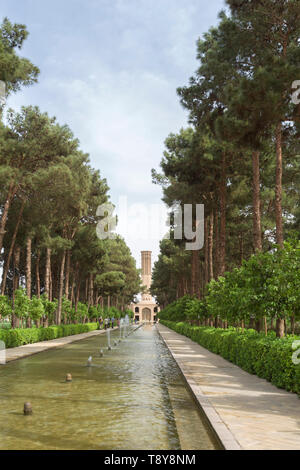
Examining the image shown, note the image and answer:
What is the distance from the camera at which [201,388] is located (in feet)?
33.6

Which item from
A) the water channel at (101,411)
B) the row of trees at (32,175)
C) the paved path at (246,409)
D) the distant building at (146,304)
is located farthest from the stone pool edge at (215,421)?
the distant building at (146,304)

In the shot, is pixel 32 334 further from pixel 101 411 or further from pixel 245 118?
pixel 101 411

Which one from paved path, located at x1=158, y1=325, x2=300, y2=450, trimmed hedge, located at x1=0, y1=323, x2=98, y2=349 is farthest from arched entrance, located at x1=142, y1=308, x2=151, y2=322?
paved path, located at x1=158, y1=325, x2=300, y2=450

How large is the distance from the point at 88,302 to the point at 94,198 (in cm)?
1511

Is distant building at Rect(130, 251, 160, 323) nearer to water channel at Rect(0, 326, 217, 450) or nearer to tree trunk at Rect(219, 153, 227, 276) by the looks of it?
tree trunk at Rect(219, 153, 227, 276)

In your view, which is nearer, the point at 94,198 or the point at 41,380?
the point at 41,380

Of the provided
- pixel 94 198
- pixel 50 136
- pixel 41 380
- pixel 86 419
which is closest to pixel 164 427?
pixel 86 419

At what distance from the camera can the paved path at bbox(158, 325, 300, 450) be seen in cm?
586

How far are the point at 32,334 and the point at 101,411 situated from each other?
62.6 ft

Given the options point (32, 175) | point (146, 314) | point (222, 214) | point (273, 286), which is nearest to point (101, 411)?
point (273, 286)

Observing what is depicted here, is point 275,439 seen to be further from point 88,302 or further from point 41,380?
point 88,302

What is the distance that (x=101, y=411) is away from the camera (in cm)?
843

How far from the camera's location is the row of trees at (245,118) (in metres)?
13.9

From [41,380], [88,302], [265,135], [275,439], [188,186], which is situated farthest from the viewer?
[88,302]
